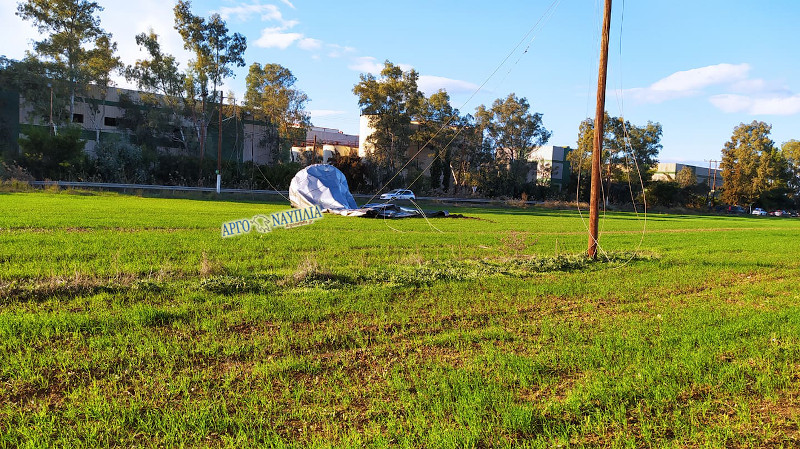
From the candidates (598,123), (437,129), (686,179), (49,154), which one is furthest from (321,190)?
(686,179)

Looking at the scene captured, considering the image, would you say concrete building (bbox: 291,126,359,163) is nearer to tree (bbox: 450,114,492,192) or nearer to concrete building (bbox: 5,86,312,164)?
concrete building (bbox: 5,86,312,164)

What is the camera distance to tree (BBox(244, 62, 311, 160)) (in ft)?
191

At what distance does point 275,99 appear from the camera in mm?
58312

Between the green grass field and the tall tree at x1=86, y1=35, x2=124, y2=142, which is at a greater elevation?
the tall tree at x1=86, y1=35, x2=124, y2=142

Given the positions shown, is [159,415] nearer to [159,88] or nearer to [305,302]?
[305,302]

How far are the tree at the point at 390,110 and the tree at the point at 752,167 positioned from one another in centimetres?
5056

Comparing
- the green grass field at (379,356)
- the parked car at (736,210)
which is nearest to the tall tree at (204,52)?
the green grass field at (379,356)

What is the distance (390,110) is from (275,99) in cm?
1368

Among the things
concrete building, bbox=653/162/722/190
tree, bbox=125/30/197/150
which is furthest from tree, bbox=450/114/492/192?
concrete building, bbox=653/162/722/190

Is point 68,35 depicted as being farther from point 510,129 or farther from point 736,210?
point 736,210

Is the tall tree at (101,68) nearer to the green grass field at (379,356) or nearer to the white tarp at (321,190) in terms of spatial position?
the white tarp at (321,190)

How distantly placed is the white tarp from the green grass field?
1869 cm

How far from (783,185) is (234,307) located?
91.2 meters

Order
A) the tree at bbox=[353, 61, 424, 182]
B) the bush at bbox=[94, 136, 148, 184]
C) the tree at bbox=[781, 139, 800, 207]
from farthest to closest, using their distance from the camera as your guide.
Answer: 1. the tree at bbox=[781, 139, 800, 207]
2. the tree at bbox=[353, 61, 424, 182]
3. the bush at bbox=[94, 136, 148, 184]
